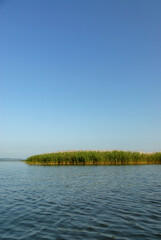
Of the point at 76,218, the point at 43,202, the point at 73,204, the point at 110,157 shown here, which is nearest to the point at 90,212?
the point at 76,218

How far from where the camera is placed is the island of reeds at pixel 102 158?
4956 centimetres

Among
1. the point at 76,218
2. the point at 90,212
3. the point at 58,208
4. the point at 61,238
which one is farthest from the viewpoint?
the point at 58,208

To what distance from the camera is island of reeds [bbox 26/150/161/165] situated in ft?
163

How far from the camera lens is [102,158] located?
49156mm

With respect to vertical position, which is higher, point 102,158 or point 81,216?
point 102,158

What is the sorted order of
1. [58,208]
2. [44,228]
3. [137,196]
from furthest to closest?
[137,196] < [58,208] < [44,228]

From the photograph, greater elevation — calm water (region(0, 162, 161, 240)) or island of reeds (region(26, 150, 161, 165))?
island of reeds (region(26, 150, 161, 165))

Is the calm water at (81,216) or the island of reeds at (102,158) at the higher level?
the island of reeds at (102,158)

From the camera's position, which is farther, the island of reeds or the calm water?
the island of reeds

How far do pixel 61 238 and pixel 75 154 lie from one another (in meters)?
43.4

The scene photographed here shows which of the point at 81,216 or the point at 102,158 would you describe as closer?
the point at 81,216

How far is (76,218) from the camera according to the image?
10.1m

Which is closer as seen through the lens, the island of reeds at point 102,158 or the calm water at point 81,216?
the calm water at point 81,216

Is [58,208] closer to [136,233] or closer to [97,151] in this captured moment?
[136,233]
